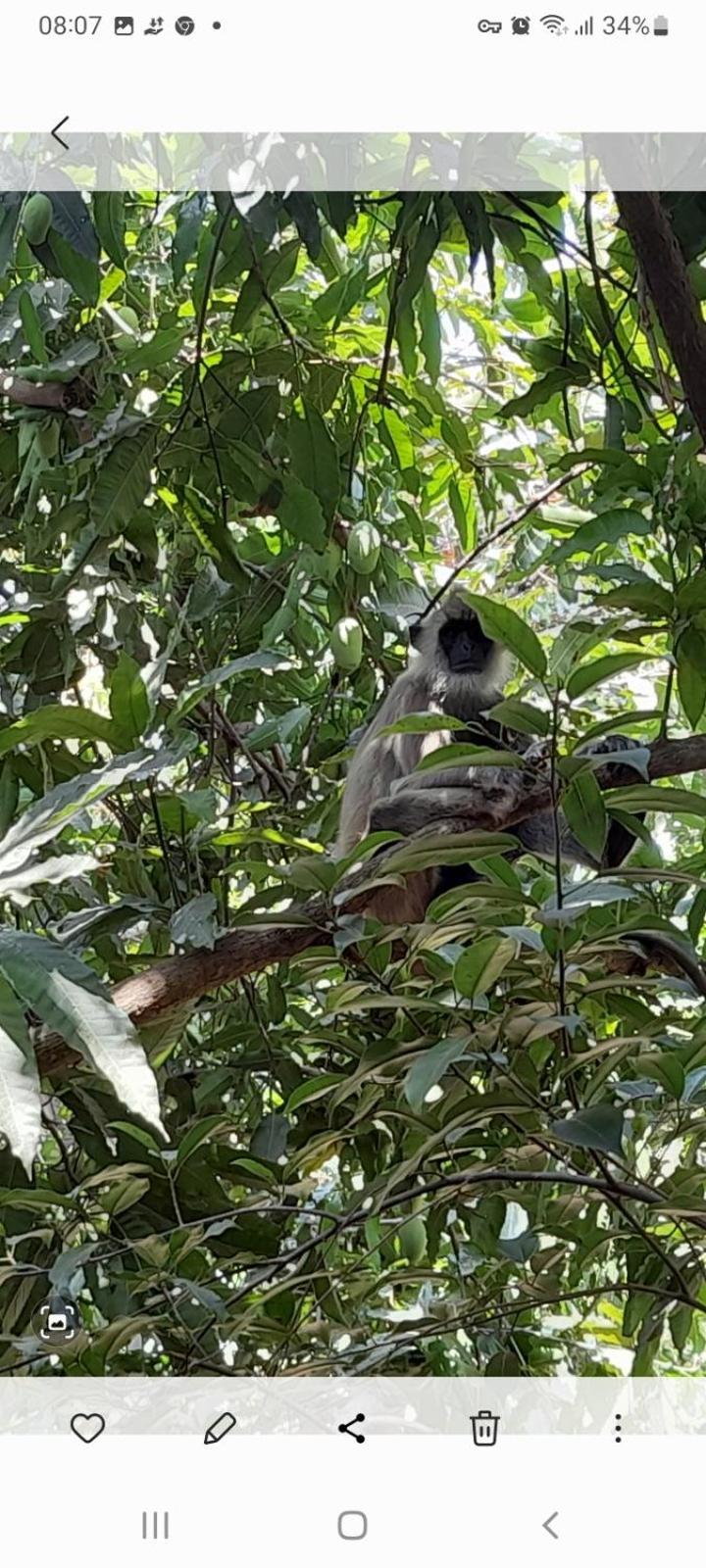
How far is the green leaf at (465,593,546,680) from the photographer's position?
2.82ft

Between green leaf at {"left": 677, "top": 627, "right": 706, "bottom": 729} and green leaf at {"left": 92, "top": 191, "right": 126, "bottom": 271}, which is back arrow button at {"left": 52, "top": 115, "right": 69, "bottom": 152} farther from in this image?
green leaf at {"left": 677, "top": 627, "right": 706, "bottom": 729}

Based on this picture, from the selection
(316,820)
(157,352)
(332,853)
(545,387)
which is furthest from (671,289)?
(332,853)

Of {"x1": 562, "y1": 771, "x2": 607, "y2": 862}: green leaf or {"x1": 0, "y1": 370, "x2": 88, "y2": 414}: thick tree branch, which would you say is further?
{"x1": 0, "y1": 370, "x2": 88, "y2": 414}: thick tree branch

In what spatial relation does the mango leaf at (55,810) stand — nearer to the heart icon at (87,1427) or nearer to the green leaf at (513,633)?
the green leaf at (513,633)

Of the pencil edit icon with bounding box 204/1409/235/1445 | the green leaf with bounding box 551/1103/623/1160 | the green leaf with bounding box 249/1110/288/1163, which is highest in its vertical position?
the green leaf with bounding box 551/1103/623/1160

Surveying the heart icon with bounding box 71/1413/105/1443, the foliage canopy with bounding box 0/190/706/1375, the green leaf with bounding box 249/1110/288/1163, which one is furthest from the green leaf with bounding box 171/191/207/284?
the heart icon with bounding box 71/1413/105/1443

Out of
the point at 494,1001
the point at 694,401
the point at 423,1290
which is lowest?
the point at 423,1290

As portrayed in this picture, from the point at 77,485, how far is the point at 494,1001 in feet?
2.75

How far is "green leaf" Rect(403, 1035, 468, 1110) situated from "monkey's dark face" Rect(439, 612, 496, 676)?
1640 millimetres
